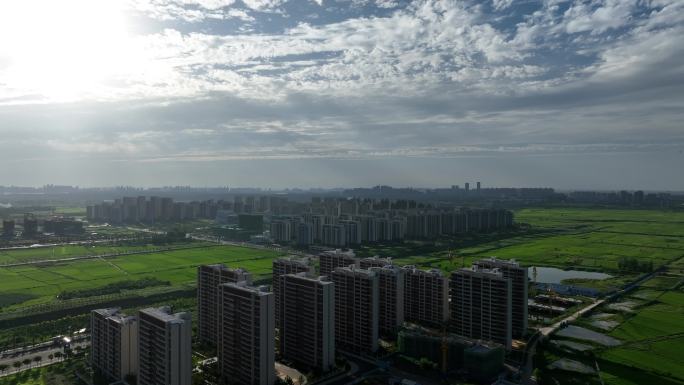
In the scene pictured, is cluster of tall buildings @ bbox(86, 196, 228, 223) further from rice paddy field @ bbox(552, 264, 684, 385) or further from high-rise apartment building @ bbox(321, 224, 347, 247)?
rice paddy field @ bbox(552, 264, 684, 385)

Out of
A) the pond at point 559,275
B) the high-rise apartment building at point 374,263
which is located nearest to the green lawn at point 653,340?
the pond at point 559,275

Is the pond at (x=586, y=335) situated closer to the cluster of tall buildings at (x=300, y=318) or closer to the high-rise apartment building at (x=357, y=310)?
the cluster of tall buildings at (x=300, y=318)

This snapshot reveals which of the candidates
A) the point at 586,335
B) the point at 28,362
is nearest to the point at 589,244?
the point at 586,335

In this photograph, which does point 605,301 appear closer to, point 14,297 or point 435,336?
point 435,336

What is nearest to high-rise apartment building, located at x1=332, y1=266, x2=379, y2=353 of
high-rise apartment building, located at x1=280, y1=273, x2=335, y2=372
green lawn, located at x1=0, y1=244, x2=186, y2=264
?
high-rise apartment building, located at x1=280, y1=273, x2=335, y2=372

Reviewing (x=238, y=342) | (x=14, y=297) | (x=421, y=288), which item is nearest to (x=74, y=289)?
(x=14, y=297)
